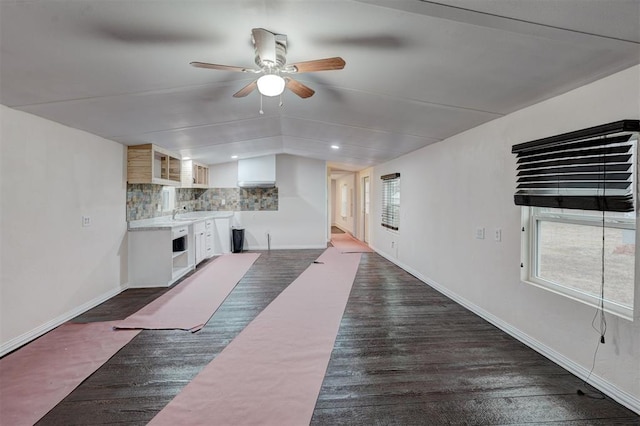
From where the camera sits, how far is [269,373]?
233cm

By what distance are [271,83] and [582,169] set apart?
2300mm

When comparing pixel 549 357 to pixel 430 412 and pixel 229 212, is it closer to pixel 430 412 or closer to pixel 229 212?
pixel 430 412

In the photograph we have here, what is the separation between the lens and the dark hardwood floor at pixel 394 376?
192 cm

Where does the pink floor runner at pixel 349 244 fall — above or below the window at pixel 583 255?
below

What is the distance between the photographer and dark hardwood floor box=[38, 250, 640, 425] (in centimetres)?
192

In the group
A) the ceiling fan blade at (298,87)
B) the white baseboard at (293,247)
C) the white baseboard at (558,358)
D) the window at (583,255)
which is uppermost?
the ceiling fan blade at (298,87)

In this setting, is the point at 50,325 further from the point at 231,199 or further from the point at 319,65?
the point at 231,199

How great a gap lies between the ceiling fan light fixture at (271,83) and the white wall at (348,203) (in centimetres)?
835

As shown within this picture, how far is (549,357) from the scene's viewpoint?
8.41ft

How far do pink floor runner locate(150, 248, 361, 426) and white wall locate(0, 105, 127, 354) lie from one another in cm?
191

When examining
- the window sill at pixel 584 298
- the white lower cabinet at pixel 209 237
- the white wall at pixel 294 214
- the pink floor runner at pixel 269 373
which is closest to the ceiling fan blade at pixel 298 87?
the pink floor runner at pixel 269 373

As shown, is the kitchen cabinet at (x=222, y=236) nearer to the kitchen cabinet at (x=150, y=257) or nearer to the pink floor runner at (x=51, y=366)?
the kitchen cabinet at (x=150, y=257)

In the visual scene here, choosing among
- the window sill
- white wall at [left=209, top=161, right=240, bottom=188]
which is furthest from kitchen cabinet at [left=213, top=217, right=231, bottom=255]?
the window sill

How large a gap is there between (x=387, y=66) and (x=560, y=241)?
205 cm
